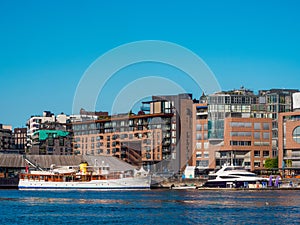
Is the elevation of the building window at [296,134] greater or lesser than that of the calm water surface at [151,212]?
greater

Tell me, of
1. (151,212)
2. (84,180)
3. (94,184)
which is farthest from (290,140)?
(151,212)

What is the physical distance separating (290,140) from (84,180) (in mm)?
57234

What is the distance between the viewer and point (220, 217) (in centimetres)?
8750

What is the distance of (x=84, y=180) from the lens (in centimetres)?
17312

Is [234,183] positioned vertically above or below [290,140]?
below

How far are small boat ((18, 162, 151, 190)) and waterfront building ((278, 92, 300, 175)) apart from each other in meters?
41.8

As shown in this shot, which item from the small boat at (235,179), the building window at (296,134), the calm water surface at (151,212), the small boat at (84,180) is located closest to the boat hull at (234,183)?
the small boat at (235,179)

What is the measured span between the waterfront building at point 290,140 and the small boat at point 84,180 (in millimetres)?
41792

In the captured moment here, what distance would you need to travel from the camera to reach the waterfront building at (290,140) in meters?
196

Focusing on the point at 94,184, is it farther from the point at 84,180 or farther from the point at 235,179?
the point at 235,179

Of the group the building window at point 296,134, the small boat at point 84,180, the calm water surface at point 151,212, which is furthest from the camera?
the building window at point 296,134

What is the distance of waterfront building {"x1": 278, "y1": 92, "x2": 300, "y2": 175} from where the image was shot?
196250 mm

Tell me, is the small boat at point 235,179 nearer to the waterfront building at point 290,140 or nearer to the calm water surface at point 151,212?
the waterfront building at point 290,140

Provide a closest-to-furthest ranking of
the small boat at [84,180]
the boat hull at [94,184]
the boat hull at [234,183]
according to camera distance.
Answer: the boat hull at [234,183] → the boat hull at [94,184] → the small boat at [84,180]
